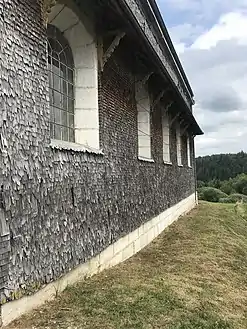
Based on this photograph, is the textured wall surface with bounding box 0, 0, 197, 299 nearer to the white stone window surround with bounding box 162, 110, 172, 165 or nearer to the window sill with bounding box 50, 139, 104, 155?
the window sill with bounding box 50, 139, 104, 155

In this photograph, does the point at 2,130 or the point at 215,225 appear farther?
the point at 215,225

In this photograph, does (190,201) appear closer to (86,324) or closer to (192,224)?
(192,224)

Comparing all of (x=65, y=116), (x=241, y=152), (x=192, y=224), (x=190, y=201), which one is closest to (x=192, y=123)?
(x=190, y=201)

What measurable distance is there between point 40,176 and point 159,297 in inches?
84.7

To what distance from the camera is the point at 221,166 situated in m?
75.9

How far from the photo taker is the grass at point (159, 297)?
4.79 m

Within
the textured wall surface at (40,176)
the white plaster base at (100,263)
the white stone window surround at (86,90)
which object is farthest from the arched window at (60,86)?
the white plaster base at (100,263)

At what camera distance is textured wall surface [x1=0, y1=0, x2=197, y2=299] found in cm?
436

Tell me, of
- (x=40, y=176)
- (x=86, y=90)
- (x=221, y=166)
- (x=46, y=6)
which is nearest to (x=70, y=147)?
(x=40, y=176)

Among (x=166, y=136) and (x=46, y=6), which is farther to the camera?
(x=166, y=136)

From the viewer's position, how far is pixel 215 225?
1511cm

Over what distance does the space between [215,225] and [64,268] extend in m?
10.2

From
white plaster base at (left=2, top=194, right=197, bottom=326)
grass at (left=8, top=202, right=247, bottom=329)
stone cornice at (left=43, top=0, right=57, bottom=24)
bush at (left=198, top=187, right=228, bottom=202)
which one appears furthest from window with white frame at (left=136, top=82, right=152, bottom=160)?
bush at (left=198, top=187, right=228, bottom=202)

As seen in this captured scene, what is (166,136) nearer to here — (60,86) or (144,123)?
A: (144,123)
